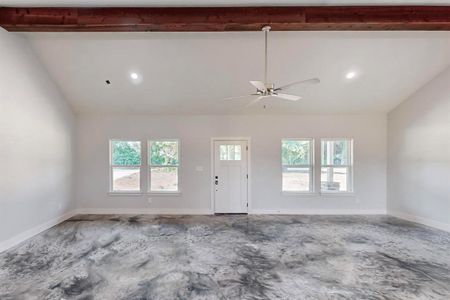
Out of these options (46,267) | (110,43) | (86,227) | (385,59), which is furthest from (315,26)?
(86,227)

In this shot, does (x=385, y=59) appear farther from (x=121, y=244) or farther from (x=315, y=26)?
(x=121, y=244)

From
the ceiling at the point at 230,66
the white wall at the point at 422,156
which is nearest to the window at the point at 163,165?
the ceiling at the point at 230,66

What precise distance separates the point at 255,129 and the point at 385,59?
3.04 meters

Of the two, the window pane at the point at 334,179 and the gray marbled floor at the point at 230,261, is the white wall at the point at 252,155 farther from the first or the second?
the gray marbled floor at the point at 230,261

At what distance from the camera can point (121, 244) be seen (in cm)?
418

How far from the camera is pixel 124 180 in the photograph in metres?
6.30

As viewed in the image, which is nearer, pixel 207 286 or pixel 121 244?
pixel 207 286

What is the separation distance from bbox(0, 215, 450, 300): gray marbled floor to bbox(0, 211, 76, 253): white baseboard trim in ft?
0.47

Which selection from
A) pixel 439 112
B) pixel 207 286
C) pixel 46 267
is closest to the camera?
pixel 207 286

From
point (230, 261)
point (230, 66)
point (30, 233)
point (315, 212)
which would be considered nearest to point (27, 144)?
point (30, 233)

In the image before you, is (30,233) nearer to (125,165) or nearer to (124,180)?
(124,180)

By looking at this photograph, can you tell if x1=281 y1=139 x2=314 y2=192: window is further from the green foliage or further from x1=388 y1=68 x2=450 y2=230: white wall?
x1=388 y1=68 x2=450 y2=230: white wall

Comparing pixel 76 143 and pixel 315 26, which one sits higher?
pixel 315 26

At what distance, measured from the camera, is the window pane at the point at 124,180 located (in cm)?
629
